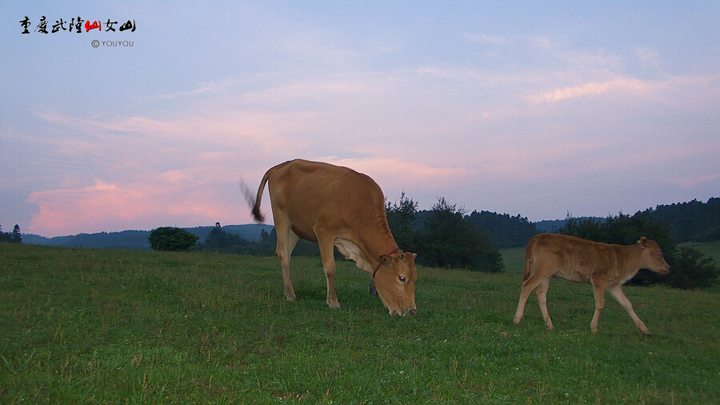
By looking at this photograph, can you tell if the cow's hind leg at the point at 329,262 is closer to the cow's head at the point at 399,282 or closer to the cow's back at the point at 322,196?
the cow's back at the point at 322,196

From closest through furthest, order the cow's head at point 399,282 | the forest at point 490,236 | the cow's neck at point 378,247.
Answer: the cow's head at point 399,282 → the cow's neck at point 378,247 → the forest at point 490,236

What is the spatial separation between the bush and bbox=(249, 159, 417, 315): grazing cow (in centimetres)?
2713

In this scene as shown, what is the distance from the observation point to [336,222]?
10.7 metres

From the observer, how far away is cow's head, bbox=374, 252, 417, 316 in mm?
9766

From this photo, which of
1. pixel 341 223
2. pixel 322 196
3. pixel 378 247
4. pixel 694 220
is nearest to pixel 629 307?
pixel 378 247

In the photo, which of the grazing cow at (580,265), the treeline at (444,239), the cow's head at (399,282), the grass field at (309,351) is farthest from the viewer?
the treeline at (444,239)

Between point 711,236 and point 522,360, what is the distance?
8529cm

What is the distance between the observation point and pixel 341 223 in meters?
10.7

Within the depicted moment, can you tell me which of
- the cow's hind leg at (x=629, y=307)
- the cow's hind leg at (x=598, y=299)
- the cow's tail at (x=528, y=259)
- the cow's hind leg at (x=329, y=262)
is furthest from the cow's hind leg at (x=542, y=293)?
the cow's hind leg at (x=329, y=262)

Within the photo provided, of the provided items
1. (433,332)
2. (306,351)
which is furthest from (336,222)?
(306,351)

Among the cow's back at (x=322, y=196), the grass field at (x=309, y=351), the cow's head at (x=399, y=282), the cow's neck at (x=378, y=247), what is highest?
the cow's back at (x=322, y=196)

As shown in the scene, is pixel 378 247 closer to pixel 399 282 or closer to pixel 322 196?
pixel 399 282

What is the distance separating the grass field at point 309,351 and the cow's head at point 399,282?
1.33 ft

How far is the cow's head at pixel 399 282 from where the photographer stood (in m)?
9.77
